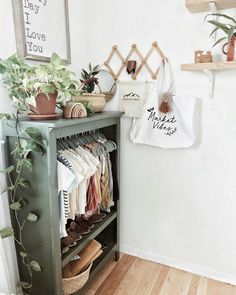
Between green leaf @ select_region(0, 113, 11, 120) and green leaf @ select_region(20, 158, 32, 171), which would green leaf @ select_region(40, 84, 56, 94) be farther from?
green leaf @ select_region(20, 158, 32, 171)

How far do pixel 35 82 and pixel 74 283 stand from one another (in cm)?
116

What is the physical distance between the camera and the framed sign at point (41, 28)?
1447mm

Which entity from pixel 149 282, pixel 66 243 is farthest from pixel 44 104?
pixel 149 282

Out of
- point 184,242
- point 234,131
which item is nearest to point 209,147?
point 234,131

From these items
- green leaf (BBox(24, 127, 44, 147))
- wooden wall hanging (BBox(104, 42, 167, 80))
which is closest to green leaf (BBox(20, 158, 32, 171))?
green leaf (BBox(24, 127, 44, 147))

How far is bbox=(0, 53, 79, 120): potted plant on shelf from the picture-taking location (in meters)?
1.24

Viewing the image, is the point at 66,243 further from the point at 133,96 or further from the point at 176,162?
the point at 133,96

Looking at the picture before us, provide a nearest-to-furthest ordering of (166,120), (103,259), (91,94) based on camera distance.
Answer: (91,94), (166,120), (103,259)

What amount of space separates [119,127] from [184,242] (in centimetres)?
99

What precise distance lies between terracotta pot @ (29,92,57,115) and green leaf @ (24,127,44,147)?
0.14 m

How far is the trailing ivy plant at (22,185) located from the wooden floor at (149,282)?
54 centimetres

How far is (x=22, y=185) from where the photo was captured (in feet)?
4.33

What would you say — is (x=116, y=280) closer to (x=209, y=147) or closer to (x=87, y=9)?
(x=209, y=147)

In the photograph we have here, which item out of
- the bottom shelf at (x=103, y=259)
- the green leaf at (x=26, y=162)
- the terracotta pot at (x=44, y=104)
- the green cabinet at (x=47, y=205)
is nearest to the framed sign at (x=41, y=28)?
the terracotta pot at (x=44, y=104)
